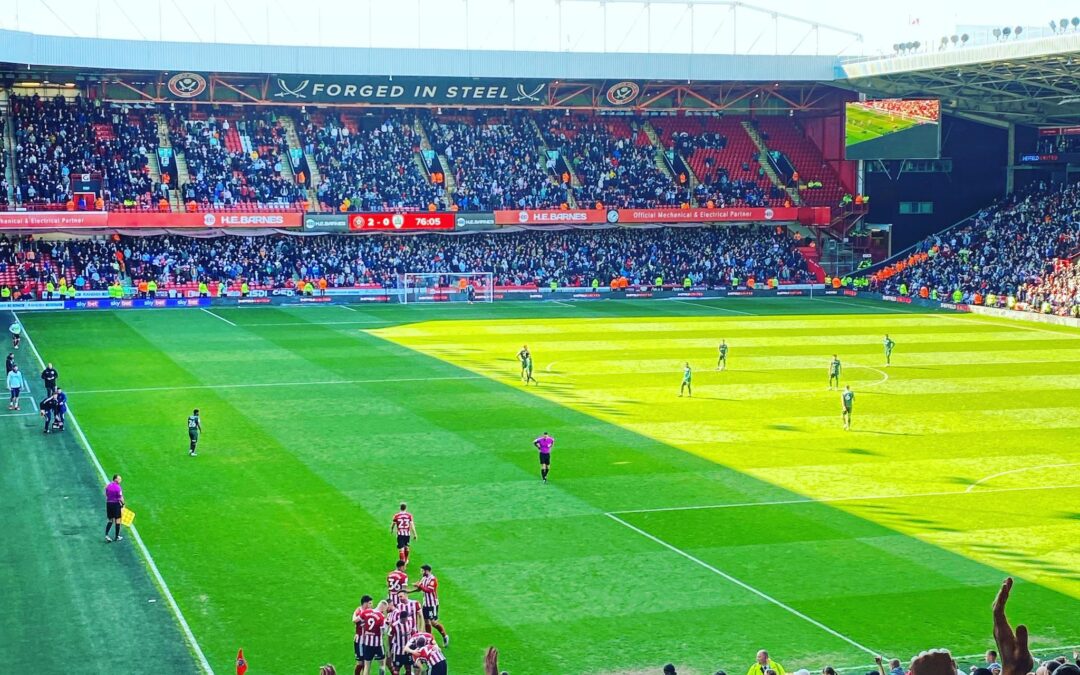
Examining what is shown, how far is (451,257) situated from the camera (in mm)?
76688

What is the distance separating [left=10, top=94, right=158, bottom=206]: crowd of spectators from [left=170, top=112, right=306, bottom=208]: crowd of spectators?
2.09 metres

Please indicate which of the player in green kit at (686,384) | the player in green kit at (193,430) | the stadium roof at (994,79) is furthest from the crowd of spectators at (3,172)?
the stadium roof at (994,79)

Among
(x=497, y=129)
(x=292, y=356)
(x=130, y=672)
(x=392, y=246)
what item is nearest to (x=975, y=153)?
(x=497, y=129)

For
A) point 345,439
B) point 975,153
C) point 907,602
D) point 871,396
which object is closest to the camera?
point 907,602

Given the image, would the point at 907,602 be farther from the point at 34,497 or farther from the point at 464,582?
the point at 34,497

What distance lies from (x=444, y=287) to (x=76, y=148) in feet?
70.0

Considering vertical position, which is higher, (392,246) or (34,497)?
(392,246)

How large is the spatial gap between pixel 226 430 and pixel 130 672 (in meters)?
17.4

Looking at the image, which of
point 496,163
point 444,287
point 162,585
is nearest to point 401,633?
point 162,585

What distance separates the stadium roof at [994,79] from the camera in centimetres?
6006

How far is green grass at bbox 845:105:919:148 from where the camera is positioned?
268ft

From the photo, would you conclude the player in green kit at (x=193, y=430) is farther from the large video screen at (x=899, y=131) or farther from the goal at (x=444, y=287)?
the large video screen at (x=899, y=131)

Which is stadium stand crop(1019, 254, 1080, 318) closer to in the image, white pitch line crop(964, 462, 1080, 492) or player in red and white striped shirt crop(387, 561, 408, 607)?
white pitch line crop(964, 462, 1080, 492)

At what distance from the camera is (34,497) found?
28.3m
